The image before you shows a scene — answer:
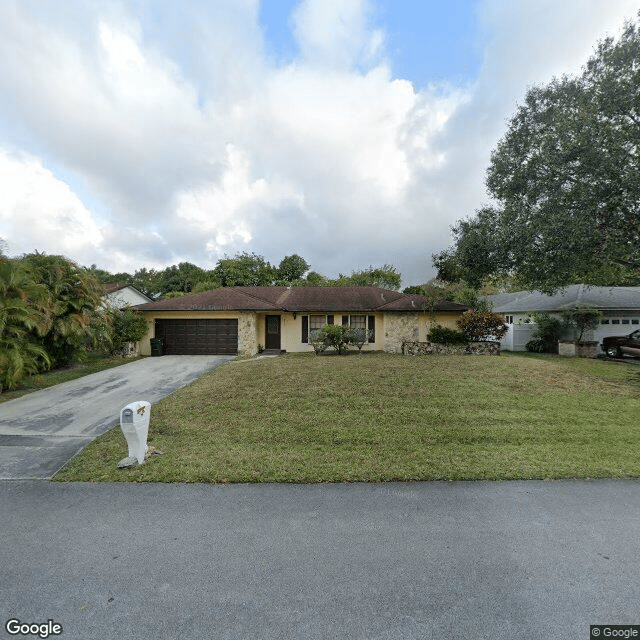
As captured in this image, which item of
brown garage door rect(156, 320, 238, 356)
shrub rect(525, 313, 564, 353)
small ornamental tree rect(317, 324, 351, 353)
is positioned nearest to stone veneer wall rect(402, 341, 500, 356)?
small ornamental tree rect(317, 324, 351, 353)

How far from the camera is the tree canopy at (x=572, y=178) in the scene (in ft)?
33.3

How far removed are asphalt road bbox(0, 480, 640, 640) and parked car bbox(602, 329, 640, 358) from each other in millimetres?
15012

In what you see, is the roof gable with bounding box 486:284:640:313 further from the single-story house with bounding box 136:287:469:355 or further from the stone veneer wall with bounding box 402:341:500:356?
the single-story house with bounding box 136:287:469:355

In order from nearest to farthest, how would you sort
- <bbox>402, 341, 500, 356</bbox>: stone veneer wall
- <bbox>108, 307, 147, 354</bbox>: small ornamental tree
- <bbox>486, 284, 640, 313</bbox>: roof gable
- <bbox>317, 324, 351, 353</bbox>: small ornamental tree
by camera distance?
<bbox>108, 307, 147, 354</bbox>: small ornamental tree < <bbox>317, 324, 351, 353</bbox>: small ornamental tree < <bbox>402, 341, 500, 356</bbox>: stone veneer wall < <bbox>486, 284, 640, 313</bbox>: roof gable

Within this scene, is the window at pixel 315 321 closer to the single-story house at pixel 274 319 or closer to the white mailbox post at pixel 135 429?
the single-story house at pixel 274 319

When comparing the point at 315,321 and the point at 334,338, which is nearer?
the point at 334,338

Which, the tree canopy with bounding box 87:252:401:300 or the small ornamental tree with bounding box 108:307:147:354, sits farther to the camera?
the tree canopy with bounding box 87:252:401:300

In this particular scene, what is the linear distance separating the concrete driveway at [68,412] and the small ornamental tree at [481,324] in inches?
465

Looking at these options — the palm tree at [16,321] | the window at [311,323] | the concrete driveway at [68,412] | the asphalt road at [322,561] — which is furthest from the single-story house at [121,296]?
the asphalt road at [322,561]

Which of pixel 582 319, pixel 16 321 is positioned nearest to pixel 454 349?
pixel 582 319

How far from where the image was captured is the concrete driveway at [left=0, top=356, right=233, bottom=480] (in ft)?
16.1

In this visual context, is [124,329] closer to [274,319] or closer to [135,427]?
[274,319]

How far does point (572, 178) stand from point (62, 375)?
60.7 ft

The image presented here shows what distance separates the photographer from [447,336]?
636 inches
